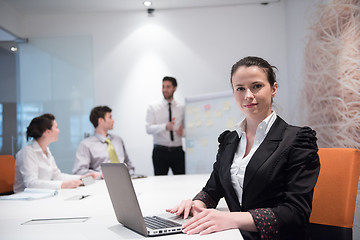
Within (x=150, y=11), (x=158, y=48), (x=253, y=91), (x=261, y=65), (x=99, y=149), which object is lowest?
(x=99, y=149)

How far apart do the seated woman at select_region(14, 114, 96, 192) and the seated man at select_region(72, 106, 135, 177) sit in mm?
418

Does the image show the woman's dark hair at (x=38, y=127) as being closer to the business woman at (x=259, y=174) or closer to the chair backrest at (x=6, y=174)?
the chair backrest at (x=6, y=174)

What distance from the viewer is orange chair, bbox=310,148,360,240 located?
1342 mm

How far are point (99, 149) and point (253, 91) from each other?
8.45ft

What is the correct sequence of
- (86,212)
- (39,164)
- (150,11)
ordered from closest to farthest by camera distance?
(86,212)
(39,164)
(150,11)

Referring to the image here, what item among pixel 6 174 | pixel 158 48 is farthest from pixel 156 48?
pixel 6 174

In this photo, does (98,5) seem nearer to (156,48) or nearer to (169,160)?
(156,48)

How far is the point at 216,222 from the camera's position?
108 centimetres

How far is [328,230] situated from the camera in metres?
1.39

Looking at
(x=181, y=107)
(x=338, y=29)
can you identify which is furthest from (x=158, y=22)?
(x=338, y=29)

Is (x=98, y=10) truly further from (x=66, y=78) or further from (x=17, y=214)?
(x=17, y=214)

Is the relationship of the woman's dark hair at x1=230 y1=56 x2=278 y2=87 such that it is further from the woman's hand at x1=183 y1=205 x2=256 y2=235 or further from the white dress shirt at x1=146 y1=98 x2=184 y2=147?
the white dress shirt at x1=146 y1=98 x2=184 y2=147

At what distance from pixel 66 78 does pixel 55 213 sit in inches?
165

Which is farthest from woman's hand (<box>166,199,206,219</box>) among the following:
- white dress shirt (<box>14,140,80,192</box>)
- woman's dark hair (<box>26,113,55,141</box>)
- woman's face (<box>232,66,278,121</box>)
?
woman's dark hair (<box>26,113,55,141</box>)
